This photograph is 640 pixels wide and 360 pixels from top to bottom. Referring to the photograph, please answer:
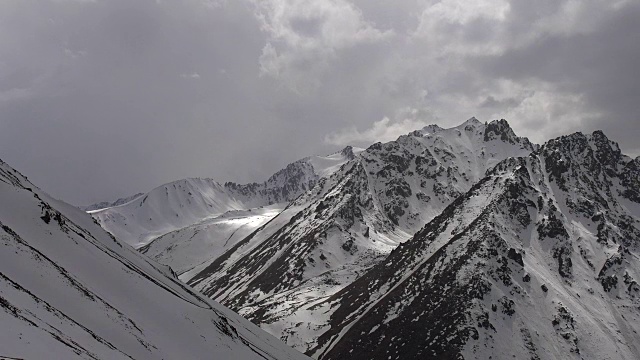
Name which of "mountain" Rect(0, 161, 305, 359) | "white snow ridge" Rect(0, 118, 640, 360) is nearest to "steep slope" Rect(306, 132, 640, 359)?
"white snow ridge" Rect(0, 118, 640, 360)

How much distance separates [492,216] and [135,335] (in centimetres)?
14611

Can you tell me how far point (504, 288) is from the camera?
447ft

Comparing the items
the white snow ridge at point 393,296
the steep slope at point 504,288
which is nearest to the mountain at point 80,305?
the white snow ridge at point 393,296

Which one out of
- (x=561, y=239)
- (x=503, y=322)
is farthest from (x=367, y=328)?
(x=561, y=239)

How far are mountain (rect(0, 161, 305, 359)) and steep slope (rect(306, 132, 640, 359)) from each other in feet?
215

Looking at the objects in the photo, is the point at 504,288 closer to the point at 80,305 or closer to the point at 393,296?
the point at 393,296

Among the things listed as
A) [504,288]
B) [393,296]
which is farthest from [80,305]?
[504,288]

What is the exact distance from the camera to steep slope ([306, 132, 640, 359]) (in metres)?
123

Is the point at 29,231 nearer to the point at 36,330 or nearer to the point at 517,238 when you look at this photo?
the point at 36,330

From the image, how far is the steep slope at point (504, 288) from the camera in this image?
405 feet

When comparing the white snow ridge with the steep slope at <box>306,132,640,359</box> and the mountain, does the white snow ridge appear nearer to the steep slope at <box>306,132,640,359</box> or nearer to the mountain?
the mountain

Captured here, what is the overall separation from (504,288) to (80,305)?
12488cm

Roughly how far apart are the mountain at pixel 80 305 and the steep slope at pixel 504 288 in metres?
65.4

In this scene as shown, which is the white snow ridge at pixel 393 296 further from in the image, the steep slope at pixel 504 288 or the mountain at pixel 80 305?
the steep slope at pixel 504 288
